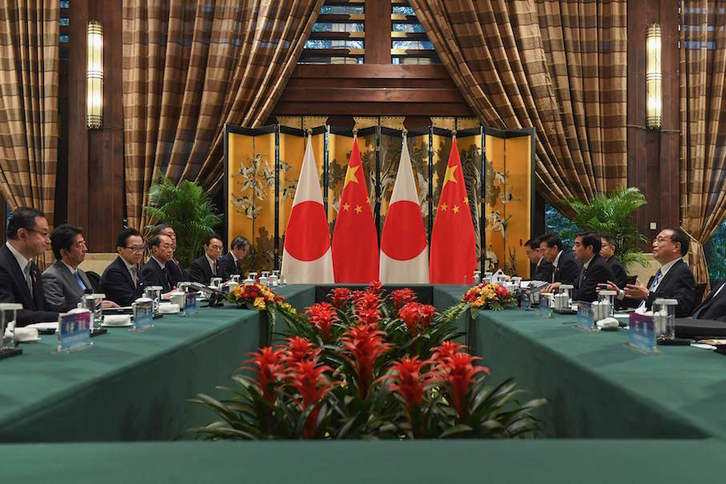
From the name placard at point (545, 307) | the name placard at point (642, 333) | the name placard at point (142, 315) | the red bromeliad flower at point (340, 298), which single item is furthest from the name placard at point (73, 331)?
the red bromeliad flower at point (340, 298)

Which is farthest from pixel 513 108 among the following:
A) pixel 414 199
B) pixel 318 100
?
pixel 318 100

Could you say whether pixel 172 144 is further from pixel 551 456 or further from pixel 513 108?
pixel 551 456

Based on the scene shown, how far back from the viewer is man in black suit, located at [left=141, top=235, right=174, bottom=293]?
4848mm

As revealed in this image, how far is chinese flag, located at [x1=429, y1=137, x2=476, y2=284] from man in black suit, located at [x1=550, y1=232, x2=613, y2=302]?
2.77 metres

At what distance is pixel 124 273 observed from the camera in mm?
4199

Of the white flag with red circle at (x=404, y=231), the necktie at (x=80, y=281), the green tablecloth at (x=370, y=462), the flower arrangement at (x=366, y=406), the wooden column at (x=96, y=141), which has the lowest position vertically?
the flower arrangement at (x=366, y=406)

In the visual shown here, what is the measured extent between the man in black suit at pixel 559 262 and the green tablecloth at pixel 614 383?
2818 millimetres

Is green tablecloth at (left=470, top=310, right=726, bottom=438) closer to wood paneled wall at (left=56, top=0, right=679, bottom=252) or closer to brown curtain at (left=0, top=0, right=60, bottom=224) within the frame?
wood paneled wall at (left=56, top=0, right=679, bottom=252)

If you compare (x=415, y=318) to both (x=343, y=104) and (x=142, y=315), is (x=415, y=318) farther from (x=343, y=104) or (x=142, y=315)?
(x=343, y=104)

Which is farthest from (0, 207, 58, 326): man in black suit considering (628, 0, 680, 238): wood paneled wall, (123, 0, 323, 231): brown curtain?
(628, 0, 680, 238): wood paneled wall

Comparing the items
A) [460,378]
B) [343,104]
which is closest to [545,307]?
[460,378]

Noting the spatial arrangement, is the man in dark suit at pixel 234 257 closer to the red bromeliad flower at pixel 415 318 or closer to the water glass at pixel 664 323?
the red bromeliad flower at pixel 415 318

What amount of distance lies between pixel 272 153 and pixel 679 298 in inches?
197

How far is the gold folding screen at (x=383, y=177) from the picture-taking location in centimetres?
761
